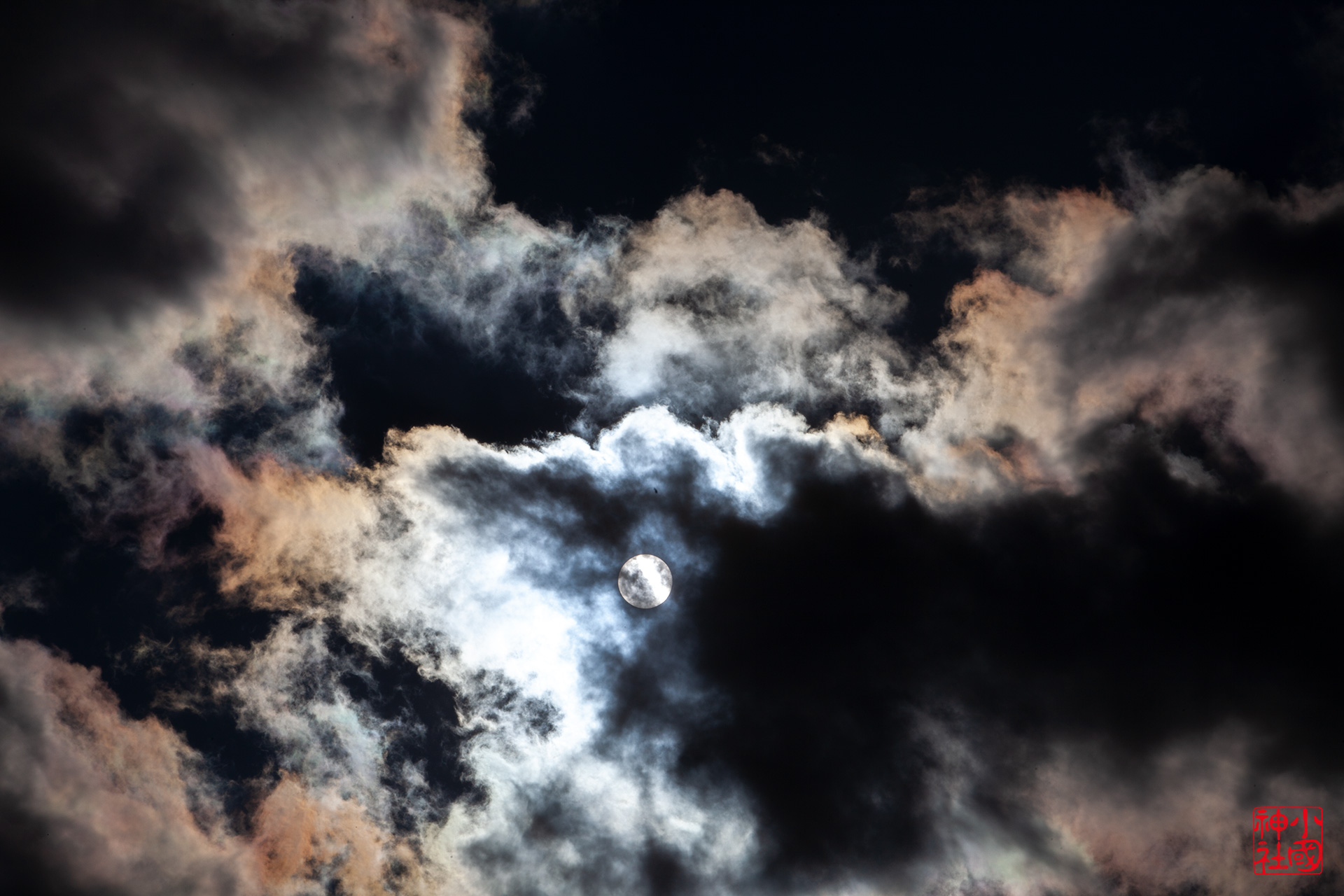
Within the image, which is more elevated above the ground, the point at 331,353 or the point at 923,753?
the point at 331,353

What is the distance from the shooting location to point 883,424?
4184cm

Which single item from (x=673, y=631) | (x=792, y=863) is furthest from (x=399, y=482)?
(x=792, y=863)

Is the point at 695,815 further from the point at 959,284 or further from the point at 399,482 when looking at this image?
the point at 959,284

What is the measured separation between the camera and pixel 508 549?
164 feet

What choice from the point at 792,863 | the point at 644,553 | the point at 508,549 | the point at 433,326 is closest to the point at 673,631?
the point at 644,553

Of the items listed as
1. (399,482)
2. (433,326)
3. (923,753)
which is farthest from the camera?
(923,753)

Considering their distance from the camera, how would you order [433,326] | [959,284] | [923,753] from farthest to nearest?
1. [923,753]
2. [433,326]
3. [959,284]

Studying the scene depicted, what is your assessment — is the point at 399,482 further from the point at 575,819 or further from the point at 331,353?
the point at 575,819

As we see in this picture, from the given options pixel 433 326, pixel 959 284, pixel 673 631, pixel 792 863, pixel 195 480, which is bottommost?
pixel 792 863

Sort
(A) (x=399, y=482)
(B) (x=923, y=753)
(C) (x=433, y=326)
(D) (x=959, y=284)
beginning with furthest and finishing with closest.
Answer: (B) (x=923, y=753), (A) (x=399, y=482), (C) (x=433, y=326), (D) (x=959, y=284)

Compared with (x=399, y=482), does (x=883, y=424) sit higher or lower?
higher

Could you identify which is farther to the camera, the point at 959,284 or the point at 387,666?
the point at 387,666

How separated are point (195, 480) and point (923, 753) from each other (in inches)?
2692

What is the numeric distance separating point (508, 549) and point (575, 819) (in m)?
27.5
